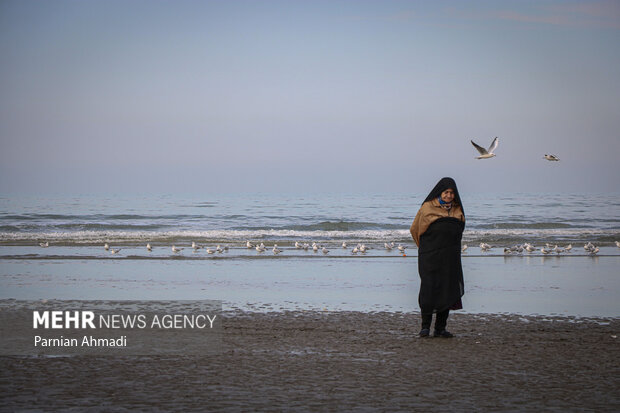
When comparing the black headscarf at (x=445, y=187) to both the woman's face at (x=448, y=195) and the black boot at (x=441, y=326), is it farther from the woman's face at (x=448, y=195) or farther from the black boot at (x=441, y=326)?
the black boot at (x=441, y=326)

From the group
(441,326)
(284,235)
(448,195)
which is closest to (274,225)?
(284,235)

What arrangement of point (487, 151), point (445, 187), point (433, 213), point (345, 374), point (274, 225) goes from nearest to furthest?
point (345, 374), point (445, 187), point (433, 213), point (487, 151), point (274, 225)

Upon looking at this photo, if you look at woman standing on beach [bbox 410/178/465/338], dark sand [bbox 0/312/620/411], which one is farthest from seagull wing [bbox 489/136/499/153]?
woman standing on beach [bbox 410/178/465/338]

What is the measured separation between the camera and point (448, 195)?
290 inches

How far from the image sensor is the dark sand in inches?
191

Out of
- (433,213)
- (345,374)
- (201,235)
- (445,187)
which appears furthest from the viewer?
(201,235)

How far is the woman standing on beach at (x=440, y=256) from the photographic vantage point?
24.3 feet

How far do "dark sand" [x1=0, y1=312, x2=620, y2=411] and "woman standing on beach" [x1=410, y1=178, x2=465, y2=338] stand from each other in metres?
0.33

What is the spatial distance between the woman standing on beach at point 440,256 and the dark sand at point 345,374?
331mm

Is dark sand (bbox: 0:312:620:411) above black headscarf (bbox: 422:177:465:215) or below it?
below

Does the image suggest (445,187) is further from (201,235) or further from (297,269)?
(201,235)

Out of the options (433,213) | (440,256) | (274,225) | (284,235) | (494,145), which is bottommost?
(284,235)

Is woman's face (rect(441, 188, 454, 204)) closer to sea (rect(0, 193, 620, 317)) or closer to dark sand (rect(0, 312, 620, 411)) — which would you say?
dark sand (rect(0, 312, 620, 411))

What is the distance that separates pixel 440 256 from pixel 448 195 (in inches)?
26.0
